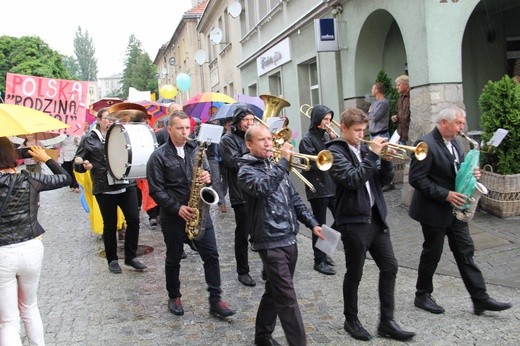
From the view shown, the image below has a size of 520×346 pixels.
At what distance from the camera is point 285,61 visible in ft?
53.4

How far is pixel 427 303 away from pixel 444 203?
2.95 feet

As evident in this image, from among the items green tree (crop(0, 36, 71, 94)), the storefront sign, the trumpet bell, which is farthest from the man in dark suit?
green tree (crop(0, 36, 71, 94))

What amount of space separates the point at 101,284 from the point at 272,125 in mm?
2601

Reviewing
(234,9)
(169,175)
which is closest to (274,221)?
(169,175)

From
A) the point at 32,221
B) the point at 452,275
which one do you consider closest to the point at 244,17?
the point at 452,275

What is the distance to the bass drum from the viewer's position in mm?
5578

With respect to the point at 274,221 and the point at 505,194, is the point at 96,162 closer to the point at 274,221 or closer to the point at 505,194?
the point at 274,221

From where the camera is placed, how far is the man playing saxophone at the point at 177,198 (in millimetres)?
4848

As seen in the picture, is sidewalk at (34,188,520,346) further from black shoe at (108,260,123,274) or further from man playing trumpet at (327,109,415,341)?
man playing trumpet at (327,109,415,341)

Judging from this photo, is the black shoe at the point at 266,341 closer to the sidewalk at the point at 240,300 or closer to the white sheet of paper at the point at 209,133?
the sidewalk at the point at 240,300

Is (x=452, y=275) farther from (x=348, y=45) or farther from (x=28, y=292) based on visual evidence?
(x=348, y=45)

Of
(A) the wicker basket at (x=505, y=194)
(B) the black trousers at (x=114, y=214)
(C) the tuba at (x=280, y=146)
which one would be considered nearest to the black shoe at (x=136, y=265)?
(B) the black trousers at (x=114, y=214)

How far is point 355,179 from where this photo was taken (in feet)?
13.5

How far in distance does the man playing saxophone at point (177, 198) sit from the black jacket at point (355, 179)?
1.20 m
